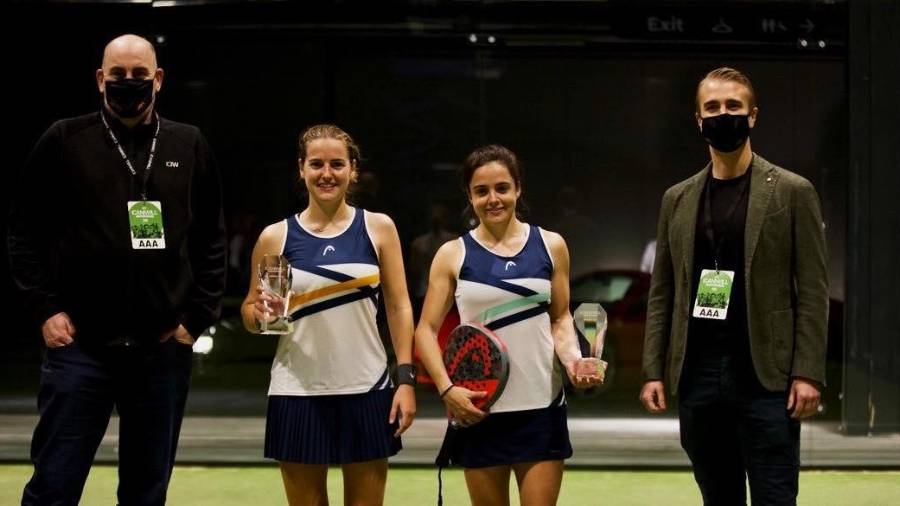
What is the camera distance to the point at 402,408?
3.37 metres

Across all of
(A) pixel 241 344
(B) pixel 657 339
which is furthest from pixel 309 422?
(A) pixel 241 344

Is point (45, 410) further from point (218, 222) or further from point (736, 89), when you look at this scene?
point (736, 89)

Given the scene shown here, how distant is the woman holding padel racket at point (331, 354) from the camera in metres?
3.33

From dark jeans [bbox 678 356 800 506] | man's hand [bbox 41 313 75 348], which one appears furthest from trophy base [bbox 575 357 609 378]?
man's hand [bbox 41 313 75 348]

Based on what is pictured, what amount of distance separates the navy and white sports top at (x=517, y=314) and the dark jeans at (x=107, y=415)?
0.82 metres

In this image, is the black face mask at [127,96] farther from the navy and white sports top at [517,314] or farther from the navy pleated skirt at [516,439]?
the navy pleated skirt at [516,439]

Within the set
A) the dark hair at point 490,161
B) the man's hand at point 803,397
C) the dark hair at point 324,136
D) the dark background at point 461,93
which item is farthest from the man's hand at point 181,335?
the dark background at point 461,93

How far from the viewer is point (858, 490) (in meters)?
5.55

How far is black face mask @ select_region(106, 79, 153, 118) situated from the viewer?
10.8ft

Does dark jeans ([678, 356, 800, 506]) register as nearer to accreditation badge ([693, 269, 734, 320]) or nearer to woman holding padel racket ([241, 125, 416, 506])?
accreditation badge ([693, 269, 734, 320])

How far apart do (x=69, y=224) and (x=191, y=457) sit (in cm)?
315

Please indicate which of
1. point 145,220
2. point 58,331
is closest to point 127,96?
point 145,220

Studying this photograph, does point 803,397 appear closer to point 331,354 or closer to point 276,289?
point 331,354

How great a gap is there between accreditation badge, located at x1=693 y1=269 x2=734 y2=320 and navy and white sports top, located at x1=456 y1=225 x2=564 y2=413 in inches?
16.6
